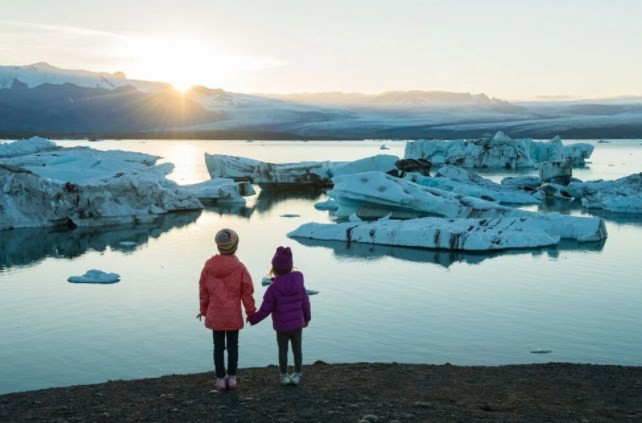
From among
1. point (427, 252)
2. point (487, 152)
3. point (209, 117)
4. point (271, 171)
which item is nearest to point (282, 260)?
point (427, 252)

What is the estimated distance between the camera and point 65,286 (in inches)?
404

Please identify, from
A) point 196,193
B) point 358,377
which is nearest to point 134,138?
point 196,193

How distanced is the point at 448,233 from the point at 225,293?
8.60m

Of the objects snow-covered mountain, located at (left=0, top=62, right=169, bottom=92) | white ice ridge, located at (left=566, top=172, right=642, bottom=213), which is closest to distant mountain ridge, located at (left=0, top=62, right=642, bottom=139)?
snow-covered mountain, located at (left=0, top=62, right=169, bottom=92)

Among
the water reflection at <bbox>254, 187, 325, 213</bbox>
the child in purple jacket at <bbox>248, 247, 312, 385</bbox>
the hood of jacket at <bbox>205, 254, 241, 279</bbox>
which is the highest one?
the hood of jacket at <bbox>205, 254, 241, 279</bbox>

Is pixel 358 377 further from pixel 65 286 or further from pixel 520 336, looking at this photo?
pixel 65 286

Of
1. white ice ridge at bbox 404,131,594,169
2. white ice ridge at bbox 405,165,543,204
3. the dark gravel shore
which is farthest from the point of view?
white ice ridge at bbox 404,131,594,169

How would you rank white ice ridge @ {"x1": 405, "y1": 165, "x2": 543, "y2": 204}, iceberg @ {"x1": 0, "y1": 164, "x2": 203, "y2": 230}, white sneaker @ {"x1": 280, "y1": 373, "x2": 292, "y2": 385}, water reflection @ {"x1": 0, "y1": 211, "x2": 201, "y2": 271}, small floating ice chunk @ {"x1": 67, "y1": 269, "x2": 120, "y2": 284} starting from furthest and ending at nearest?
white ice ridge @ {"x1": 405, "y1": 165, "x2": 543, "y2": 204} < iceberg @ {"x1": 0, "y1": 164, "x2": 203, "y2": 230} < water reflection @ {"x1": 0, "y1": 211, "x2": 201, "y2": 271} < small floating ice chunk @ {"x1": 67, "y1": 269, "x2": 120, "y2": 284} < white sneaker @ {"x1": 280, "y1": 373, "x2": 292, "y2": 385}

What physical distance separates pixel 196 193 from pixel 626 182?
1198cm

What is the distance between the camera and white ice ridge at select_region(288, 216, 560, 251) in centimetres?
1302

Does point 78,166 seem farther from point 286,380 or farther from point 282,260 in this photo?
point 282,260

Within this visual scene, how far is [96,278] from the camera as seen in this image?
1049 centimetres

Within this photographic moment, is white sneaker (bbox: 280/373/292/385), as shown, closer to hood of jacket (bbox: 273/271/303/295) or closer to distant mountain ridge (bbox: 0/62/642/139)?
hood of jacket (bbox: 273/271/303/295)

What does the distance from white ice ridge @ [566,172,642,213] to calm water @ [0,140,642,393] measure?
5028 millimetres
